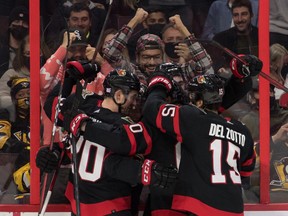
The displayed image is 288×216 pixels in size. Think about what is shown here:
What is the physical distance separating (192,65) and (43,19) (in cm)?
91

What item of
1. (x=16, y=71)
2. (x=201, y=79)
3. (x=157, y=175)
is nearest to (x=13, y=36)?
(x=16, y=71)

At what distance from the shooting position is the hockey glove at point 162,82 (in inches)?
111

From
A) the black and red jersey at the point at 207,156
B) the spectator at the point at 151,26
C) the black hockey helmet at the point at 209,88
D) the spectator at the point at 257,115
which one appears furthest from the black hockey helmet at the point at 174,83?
the spectator at the point at 257,115

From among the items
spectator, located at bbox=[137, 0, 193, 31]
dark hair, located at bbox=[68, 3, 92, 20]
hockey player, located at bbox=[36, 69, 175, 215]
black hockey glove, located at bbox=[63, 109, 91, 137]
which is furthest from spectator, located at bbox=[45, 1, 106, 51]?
black hockey glove, located at bbox=[63, 109, 91, 137]

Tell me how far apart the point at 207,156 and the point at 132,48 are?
3.33 ft

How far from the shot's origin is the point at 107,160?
2703 millimetres

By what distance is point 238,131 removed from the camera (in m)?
2.69

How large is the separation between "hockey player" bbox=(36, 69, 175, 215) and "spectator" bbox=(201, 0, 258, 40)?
0.74 m

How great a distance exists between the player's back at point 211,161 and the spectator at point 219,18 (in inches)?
33.6

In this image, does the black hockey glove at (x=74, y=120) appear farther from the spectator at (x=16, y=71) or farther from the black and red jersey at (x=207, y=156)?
the spectator at (x=16, y=71)

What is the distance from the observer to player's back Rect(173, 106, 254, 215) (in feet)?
8.61

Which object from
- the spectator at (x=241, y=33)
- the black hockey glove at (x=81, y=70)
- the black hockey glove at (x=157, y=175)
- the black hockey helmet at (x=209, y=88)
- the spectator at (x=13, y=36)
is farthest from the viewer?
the spectator at (x=241, y=33)

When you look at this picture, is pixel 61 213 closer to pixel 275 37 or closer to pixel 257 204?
pixel 257 204

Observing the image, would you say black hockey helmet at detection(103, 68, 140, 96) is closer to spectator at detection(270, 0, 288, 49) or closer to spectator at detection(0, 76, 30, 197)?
spectator at detection(0, 76, 30, 197)
